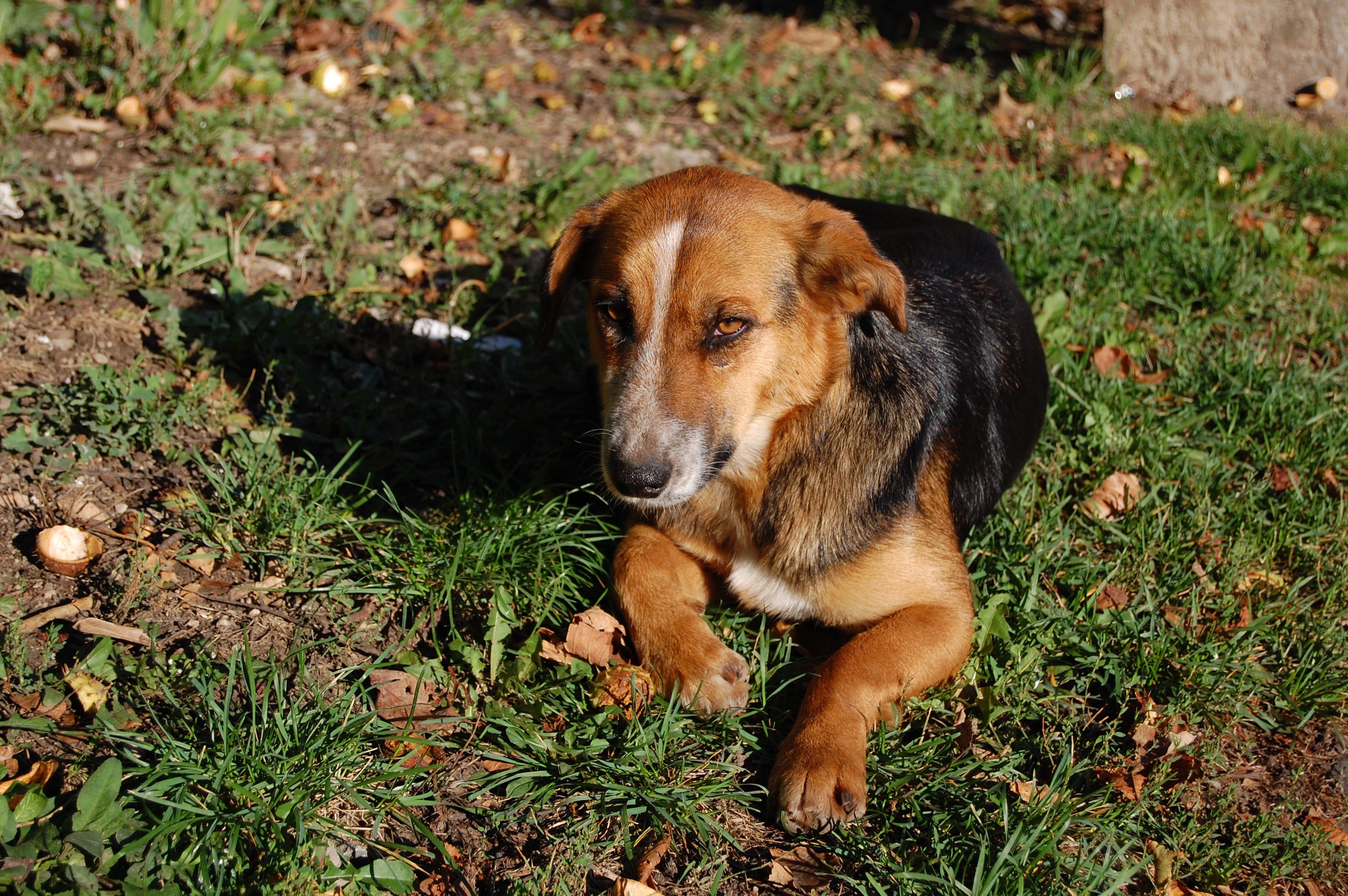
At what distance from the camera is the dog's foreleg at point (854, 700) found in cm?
286

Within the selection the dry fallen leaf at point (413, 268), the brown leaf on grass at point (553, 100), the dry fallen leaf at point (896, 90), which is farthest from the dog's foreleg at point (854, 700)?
the dry fallen leaf at point (896, 90)

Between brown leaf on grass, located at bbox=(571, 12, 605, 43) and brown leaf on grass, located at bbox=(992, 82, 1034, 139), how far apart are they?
9.35 feet

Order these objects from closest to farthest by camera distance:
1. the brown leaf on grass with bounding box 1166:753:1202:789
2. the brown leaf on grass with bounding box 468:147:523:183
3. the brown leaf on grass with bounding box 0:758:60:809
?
the brown leaf on grass with bounding box 0:758:60:809 < the brown leaf on grass with bounding box 1166:753:1202:789 < the brown leaf on grass with bounding box 468:147:523:183

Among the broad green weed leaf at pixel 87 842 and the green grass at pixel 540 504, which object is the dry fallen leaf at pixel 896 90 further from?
the broad green weed leaf at pixel 87 842

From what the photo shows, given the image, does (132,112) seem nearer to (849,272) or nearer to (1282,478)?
(849,272)

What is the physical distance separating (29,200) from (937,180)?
476 cm

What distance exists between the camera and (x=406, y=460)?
414cm

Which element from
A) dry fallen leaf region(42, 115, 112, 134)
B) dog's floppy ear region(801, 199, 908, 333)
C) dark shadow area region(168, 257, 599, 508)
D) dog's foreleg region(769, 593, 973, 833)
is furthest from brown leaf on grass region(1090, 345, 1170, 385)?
dry fallen leaf region(42, 115, 112, 134)

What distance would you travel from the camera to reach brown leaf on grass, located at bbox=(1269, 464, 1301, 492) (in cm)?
426

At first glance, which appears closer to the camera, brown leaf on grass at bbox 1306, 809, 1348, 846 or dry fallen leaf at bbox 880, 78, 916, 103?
brown leaf on grass at bbox 1306, 809, 1348, 846

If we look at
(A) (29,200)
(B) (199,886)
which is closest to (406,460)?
(B) (199,886)

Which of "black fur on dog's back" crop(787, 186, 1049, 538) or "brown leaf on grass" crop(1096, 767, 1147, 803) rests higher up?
"black fur on dog's back" crop(787, 186, 1049, 538)

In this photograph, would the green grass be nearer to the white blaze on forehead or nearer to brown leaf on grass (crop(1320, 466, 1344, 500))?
brown leaf on grass (crop(1320, 466, 1344, 500))

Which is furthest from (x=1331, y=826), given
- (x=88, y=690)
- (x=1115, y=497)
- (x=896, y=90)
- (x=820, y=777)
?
(x=896, y=90)
